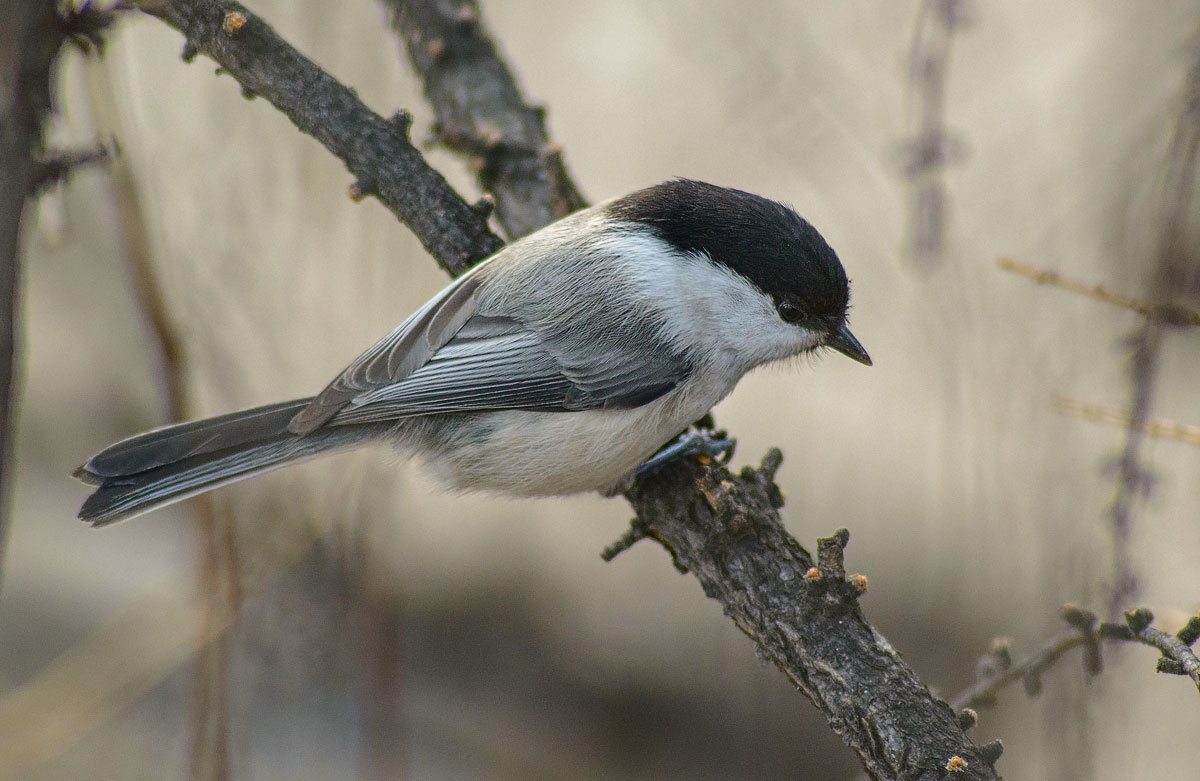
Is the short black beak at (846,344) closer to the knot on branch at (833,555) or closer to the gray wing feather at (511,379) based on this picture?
the gray wing feather at (511,379)

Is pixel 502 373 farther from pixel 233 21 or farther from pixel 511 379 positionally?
pixel 233 21

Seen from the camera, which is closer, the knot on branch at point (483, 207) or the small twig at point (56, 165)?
the small twig at point (56, 165)

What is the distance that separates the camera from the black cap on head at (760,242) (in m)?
1.72

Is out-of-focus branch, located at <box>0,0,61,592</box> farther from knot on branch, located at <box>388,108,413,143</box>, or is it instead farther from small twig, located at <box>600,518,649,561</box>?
small twig, located at <box>600,518,649,561</box>

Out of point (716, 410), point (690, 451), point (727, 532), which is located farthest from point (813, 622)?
point (716, 410)

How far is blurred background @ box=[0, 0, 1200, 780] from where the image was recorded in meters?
2.62

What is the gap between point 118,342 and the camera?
3.50m

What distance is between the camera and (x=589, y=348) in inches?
69.8

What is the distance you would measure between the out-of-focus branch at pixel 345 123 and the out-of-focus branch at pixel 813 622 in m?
0.69

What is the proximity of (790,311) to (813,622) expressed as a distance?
0.61 metres

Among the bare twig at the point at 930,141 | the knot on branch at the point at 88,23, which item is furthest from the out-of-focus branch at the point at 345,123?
the bare twig at the point at 930,141

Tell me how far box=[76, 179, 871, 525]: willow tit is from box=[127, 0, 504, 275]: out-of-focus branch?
15 cm

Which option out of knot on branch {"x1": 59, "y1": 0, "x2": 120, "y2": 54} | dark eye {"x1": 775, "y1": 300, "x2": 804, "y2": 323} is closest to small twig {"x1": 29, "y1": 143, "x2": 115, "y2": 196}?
knot on branch {"x1": 59, "y1": 0, "x2": 120, "y2": 54}

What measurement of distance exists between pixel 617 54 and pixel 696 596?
1915mm
